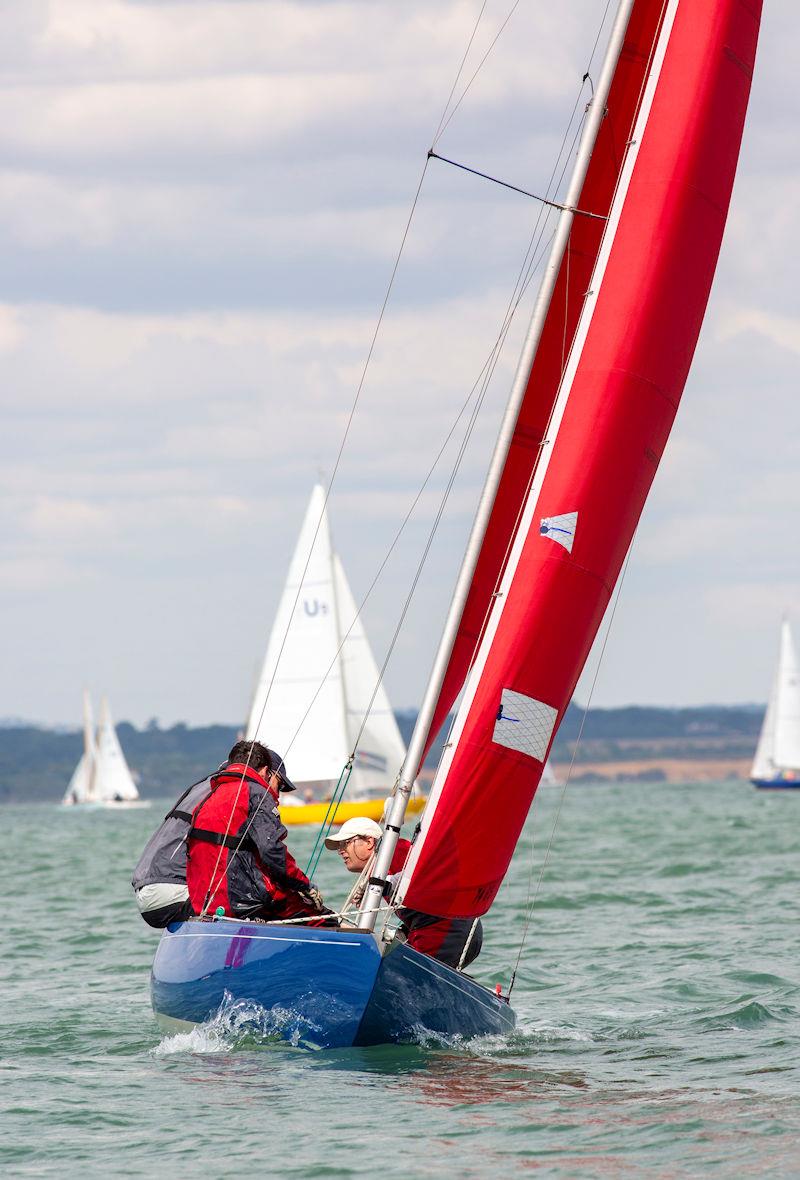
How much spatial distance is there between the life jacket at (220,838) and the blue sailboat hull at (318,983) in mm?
238

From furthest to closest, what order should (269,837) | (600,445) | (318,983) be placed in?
1. (600,445)
2. (269,837)
3. (318,983)

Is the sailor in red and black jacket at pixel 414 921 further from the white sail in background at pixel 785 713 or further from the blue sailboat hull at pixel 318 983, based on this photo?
the white sail in background at pixel 785 713

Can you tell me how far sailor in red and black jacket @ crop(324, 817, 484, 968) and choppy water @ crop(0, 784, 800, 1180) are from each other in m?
0.56

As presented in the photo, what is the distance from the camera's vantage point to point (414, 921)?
10.2m

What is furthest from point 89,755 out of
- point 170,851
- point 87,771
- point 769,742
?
point 170,851

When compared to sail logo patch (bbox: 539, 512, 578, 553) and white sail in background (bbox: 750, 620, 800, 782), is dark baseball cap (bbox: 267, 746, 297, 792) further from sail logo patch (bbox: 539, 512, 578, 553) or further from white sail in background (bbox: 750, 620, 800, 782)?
white sail in background (bbox: 750, 620, 800, 782)

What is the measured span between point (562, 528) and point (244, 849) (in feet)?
8.30

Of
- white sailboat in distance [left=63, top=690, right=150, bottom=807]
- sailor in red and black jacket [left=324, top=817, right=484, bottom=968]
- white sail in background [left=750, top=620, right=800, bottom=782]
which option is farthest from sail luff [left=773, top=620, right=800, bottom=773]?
sailor in red and black jacket [left=324, top=817, right=484, bottom=968]

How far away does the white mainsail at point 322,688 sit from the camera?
136 feet

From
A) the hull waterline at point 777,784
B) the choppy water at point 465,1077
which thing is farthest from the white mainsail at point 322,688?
the hull waterline at point 777,784

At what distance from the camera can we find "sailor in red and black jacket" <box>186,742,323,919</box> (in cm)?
1029

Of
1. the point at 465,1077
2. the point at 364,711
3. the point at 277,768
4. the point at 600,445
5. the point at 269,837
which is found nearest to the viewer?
the point at 465,1077

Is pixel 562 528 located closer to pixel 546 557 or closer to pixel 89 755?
pixel 546 557

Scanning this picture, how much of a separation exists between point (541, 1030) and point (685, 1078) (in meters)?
2.11
